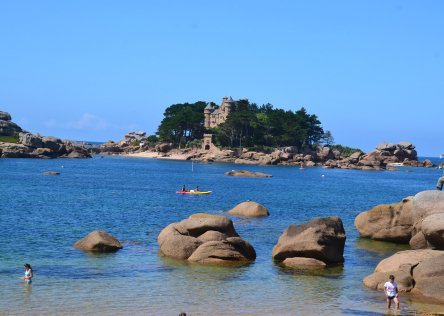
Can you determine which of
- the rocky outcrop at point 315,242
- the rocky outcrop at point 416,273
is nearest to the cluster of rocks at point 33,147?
the rocky outcrop at point 315,242

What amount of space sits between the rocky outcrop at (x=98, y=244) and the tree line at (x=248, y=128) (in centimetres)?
13687

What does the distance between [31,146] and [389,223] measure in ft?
433

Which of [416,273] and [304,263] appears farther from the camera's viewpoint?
[304,263]

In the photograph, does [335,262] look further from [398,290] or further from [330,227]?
[398,290]

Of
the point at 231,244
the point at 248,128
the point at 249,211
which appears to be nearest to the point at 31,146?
the point at 248,128

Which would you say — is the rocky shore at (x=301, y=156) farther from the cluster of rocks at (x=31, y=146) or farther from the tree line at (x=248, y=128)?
the cluster of rocks at (x=31, y=146)

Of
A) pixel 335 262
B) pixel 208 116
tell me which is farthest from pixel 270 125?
pixel 335 262

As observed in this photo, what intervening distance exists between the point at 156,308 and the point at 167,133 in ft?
531

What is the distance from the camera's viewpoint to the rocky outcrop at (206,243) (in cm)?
3241

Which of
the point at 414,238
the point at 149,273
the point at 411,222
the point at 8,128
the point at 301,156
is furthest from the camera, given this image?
the point at 301,156

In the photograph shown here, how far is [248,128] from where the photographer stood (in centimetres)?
17775

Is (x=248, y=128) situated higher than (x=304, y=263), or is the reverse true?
(x=248, y=128)

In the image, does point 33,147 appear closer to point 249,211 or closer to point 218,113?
point 218,113

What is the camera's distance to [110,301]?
25.0 metres
